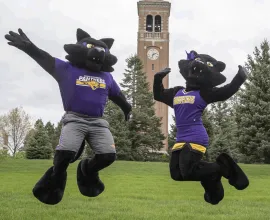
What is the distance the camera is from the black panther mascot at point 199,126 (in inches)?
221

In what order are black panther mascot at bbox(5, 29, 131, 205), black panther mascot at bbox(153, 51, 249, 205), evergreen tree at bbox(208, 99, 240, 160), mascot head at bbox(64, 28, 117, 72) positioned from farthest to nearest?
evergreen tree at bbox(208, 99, 240, 160) < black panther mascot at bbox(153, 51, 249, 205) < mascot head at bbox(64, 28, 117, 72) < black panther mascot at bbox(5, 29, 131, 205)

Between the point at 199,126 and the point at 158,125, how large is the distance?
98.8ft

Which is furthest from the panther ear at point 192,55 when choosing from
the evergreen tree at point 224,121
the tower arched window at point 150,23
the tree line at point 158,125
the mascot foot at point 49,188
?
the tower arched window at point 150,23

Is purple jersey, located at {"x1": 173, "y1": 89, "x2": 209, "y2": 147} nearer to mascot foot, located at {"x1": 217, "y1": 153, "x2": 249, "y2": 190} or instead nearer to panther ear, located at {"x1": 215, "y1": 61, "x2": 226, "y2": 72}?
mascot foot, located at {"x1": 217, "y1": 153, "x2": 249, "y2": 190}

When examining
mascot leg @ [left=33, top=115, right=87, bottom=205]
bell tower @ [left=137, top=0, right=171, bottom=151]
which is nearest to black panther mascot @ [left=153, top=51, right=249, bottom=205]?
mascot leg @ [left=33, top=115, right=87, bottom=205]

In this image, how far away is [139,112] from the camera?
3394cm

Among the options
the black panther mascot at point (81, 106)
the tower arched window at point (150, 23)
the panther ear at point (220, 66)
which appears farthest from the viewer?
the tower arched window at point (150, 23)

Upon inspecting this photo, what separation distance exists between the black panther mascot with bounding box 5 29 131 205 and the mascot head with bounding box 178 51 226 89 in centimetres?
112

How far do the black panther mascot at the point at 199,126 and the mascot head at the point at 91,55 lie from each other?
828mm

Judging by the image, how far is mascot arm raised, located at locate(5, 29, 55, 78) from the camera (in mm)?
5199

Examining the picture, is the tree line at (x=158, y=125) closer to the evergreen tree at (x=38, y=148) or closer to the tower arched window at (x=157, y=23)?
the evergreen tree at (x=38, y=148)

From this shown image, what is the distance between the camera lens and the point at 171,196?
35.4 feet

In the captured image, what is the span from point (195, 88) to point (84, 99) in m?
1.58

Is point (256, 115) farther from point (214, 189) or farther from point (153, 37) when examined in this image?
point (153, 37)
